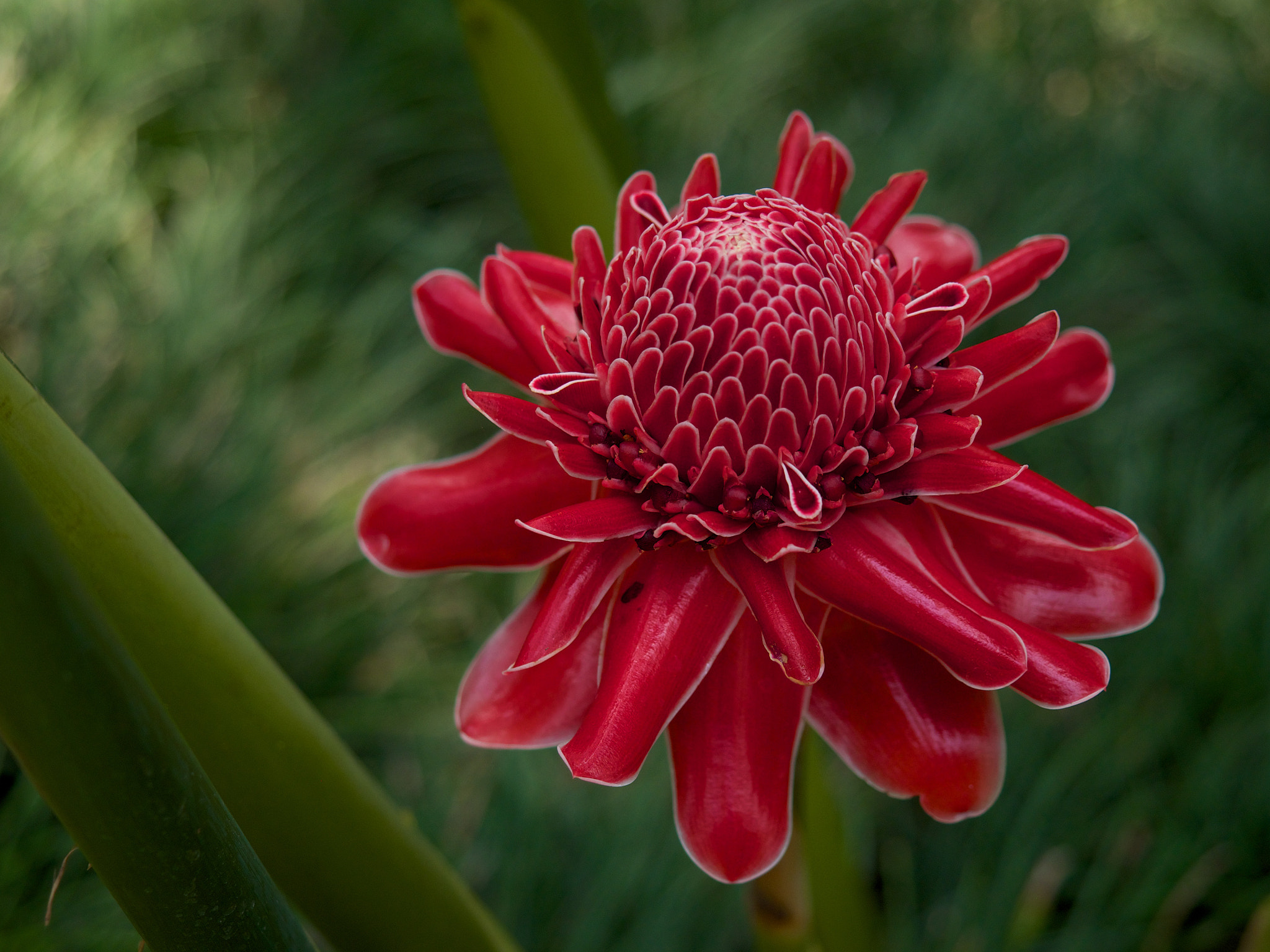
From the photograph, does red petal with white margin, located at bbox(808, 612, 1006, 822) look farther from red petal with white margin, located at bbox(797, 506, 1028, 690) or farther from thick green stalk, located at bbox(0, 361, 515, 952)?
thick green stalk, located at bbox(0, 361, 515, 952)

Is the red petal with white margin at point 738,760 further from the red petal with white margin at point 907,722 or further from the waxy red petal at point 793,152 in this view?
the waxy red petal at point 793,152

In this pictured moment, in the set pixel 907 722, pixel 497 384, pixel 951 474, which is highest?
pixel 497 384

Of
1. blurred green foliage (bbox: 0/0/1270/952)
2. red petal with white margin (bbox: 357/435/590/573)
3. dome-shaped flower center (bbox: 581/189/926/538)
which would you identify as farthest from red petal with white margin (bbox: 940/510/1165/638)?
blurred green foliage (bbox: 0/0/1270/952)

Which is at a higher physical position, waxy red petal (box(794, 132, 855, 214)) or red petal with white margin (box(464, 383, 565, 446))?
waxy red petal (box(794, 132, 855, 214))

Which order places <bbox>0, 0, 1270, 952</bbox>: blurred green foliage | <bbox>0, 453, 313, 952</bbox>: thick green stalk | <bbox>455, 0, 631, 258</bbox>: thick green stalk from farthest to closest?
<bbox>0, 0, 1270, 952</bbox>: blurred green foliage < <bbox>455, 0, 631, 258</bbox>: thick green stalk < <bbox>0, 453, 313, 952</bbox>: thick green stalk

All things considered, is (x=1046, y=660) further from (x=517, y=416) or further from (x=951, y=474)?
(x=517, y=416)

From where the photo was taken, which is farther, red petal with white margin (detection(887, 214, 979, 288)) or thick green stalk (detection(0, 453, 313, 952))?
red petal with white margin (detection(887, 214, 979, 288))

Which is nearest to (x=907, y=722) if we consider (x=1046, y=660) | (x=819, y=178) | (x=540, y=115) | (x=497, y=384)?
(x=1046, y=660)
